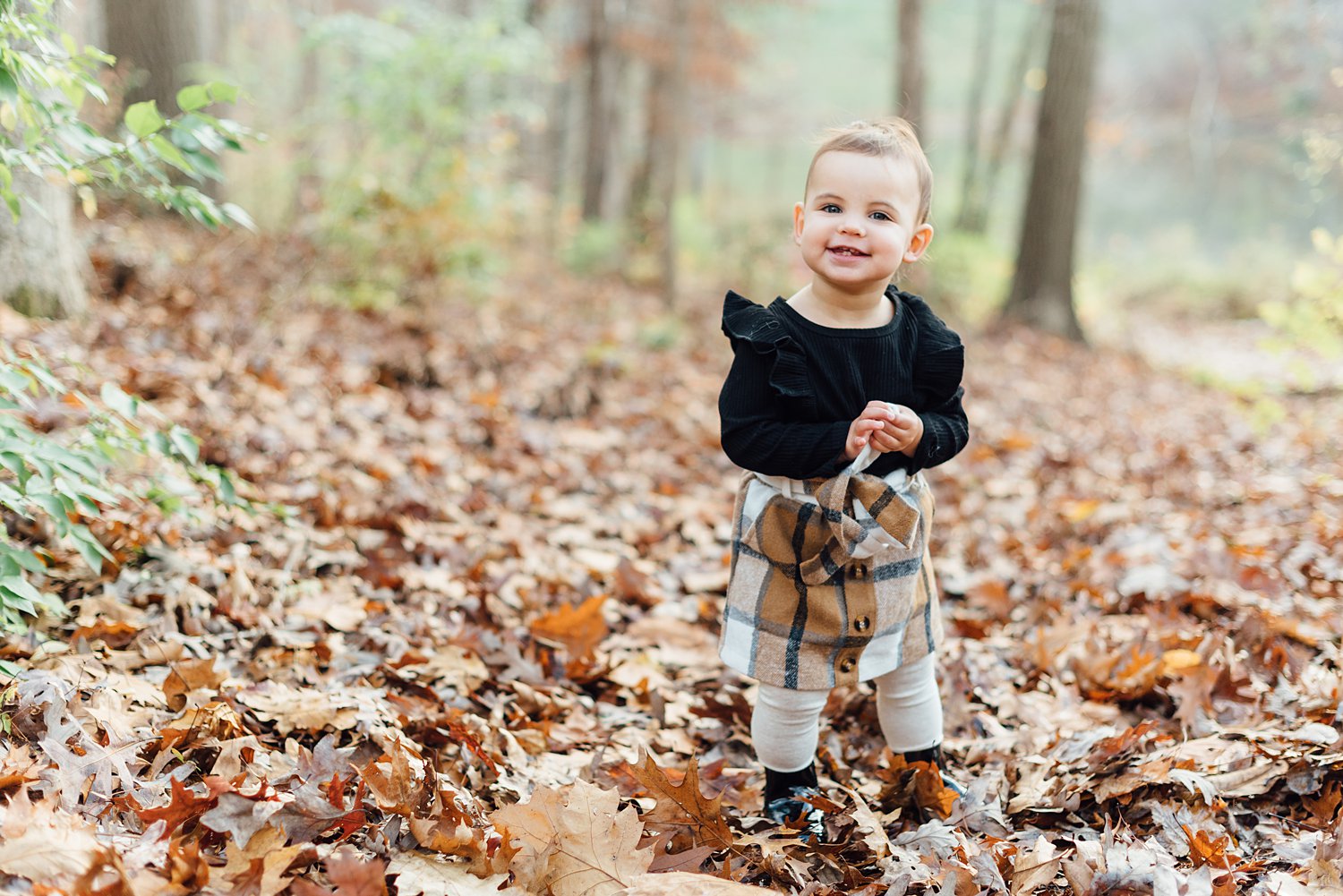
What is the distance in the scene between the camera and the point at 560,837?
188cm

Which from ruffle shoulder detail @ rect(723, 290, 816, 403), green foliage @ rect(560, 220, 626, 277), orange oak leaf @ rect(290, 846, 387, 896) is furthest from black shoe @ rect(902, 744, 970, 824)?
green foliage @ rect(560, 220, 626, 277)

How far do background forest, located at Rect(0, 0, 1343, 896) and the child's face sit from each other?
226 mm

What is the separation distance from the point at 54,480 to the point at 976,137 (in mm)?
21467

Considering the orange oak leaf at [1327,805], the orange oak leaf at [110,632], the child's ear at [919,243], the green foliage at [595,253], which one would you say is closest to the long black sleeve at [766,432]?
the child's ear at [919,243]

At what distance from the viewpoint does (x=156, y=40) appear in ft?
26.0

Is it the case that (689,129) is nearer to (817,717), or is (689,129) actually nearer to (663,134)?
(663,134)

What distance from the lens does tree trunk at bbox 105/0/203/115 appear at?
7.84 m

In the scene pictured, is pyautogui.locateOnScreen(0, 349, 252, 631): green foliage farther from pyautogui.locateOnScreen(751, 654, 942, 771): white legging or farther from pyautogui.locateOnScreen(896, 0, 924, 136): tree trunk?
pyautogui.locateOnScreen(896, 0, 924, 136): tree trunk

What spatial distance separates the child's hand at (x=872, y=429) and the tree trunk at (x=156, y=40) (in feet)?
24.7

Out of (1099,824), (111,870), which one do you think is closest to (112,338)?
(111,870)

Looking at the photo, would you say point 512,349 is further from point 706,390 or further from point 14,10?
point 14,10

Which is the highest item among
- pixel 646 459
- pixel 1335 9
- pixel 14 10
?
pixel 1335 9

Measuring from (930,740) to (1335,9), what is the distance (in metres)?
11.1

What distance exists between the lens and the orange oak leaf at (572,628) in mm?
3107
